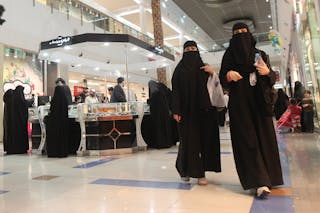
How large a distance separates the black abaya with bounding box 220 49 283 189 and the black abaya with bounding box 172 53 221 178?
1.16 feet

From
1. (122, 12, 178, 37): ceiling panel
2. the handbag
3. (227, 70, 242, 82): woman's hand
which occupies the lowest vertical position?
the handbag

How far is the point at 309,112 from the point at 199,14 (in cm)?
1025

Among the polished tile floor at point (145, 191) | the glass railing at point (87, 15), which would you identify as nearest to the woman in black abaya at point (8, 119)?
the polished tile floor at point (145, 191)

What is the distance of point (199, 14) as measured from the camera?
51.9ft

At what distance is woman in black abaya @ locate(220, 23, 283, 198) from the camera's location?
2361 millimetres

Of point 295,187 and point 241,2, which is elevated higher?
point 241,2

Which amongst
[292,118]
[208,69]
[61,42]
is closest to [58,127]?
[61,42]

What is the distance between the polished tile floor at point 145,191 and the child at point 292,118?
4028 millimetres

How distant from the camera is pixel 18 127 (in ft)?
21.0

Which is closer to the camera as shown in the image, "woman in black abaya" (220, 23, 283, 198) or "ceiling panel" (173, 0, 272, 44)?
"woman in black abaya" (220, 23, 283, 198)

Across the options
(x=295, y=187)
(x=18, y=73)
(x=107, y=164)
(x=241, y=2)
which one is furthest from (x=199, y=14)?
(x=295, y=187)

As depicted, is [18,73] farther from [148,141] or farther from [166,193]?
[166,193]

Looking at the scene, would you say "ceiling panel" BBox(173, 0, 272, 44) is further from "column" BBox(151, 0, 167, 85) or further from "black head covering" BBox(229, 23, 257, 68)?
"black head covering" BBox(229, 23, 257, 68)

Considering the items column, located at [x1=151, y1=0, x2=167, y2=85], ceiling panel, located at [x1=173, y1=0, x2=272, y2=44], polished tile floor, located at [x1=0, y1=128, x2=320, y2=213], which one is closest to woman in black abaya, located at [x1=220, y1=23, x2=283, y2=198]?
polished tile floor, located at [x1=0, y1=128, x2=320, y2=213]
